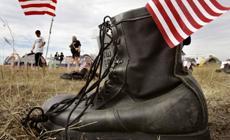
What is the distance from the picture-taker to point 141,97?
1.38 m

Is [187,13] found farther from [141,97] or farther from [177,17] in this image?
[141,97]

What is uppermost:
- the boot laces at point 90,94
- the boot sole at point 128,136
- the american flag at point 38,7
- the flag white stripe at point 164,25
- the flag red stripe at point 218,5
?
the american flag at point 38,7

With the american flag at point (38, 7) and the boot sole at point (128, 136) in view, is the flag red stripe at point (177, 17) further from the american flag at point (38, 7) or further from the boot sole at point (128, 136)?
the american flag at point (38, 7)

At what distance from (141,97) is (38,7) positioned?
9.20 feet

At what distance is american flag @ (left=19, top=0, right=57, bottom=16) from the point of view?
Result: 3771mm

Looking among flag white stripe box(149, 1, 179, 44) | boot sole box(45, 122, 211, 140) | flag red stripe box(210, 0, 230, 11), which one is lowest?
boot sole box(45, 122, 211, 140)

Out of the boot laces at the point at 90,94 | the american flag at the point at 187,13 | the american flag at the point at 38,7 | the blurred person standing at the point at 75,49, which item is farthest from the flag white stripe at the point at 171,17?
the blurred person standing at the point at 75,49

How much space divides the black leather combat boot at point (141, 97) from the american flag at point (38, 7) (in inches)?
98.2

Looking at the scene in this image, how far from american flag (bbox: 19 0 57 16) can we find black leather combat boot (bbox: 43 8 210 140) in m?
2.49

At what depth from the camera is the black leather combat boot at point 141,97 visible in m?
1.28

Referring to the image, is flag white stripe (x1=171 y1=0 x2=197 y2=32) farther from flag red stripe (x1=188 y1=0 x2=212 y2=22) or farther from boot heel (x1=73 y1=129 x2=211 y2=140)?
boot heel (x1=73 y1=129 x2=211 y2=140)

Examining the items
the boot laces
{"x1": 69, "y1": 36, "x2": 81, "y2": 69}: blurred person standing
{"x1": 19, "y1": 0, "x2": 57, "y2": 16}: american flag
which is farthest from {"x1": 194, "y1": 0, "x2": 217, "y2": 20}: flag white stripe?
{"x1": 69, "y1": 36, "x2": 81, "y2": 69}: blurred person standing

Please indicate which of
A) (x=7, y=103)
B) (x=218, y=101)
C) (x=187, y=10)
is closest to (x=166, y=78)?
(x=187, y=10)

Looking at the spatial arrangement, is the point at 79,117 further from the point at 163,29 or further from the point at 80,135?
the point at 163,29
